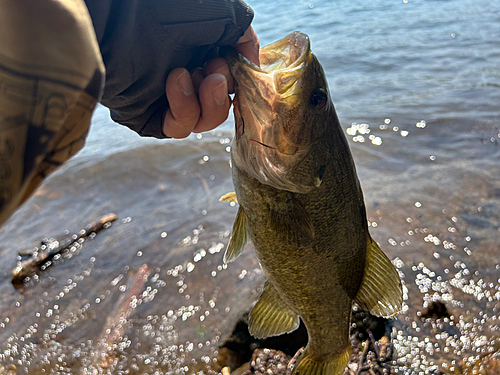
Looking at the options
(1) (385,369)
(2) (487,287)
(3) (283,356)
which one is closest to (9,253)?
(3) (283,356)

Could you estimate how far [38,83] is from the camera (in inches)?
26.9

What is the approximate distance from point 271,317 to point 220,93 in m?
1.64

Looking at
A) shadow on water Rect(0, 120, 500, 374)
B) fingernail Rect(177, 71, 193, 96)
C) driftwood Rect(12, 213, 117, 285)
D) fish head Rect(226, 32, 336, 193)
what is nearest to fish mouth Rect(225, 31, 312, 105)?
fish head Rect(226, 32, 336, 193)

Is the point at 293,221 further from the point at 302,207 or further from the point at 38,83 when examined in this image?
the point at 38,83

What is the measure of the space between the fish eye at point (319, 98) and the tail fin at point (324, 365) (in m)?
1.72

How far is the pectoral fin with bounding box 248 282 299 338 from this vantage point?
245 cm

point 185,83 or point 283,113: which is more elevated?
point 185,83

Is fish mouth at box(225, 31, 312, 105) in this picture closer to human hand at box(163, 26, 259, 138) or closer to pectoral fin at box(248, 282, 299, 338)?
human hand at box(163, 26, 259, 138)

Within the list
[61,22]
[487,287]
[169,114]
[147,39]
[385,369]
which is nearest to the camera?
[61,22]

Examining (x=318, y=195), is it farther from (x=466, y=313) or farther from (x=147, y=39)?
(x=466, y=313)

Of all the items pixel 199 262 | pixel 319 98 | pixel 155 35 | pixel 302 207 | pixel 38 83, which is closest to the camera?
pixel 38 83

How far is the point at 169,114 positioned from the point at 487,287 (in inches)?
136

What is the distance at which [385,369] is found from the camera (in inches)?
108

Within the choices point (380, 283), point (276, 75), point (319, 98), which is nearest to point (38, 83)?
point (276, 75)
